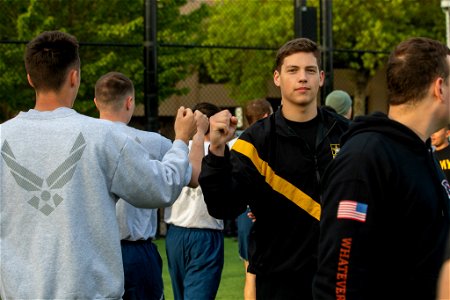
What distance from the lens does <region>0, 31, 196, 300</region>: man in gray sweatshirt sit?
344cm

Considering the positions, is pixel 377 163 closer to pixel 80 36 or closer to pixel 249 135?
pixel 249 135

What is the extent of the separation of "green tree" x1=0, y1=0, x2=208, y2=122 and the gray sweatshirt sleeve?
16.2 meters

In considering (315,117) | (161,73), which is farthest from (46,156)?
(161,73)

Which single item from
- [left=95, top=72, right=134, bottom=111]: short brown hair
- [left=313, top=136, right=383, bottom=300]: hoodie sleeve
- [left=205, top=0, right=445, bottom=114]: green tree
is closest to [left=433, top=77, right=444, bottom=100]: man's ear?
[left=313, top=136, right=383, bottom=300]: hoodie sleeve

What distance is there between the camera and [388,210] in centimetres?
285

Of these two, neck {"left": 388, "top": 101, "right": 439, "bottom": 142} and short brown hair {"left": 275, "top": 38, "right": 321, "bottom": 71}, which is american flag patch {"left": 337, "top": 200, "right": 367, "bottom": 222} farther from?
short brown hair {"left": 275, "top": 38, "right": 321, "bottom": 71}

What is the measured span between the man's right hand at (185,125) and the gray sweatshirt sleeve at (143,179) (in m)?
0.16

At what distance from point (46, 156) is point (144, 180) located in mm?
420

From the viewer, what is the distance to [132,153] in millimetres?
3553

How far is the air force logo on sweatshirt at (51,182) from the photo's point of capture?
136 inches

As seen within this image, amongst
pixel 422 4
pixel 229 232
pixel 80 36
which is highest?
pixel 422 4

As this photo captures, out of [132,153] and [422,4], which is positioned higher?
[422,4]

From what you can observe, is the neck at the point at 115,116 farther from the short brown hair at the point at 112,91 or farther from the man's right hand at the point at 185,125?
the man's right hand at the point at 185,125

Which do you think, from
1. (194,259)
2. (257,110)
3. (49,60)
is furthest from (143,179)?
(257,110)
